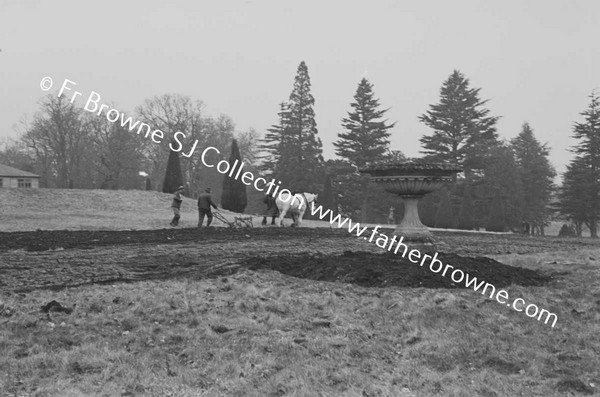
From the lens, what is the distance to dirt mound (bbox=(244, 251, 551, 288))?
774cm

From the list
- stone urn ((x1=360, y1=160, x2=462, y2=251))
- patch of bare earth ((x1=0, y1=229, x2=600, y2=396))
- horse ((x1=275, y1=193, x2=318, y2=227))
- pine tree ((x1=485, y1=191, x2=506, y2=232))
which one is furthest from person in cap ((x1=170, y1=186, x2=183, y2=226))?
pine tree ((x1=485, y1=191, x2=506, y2=232))

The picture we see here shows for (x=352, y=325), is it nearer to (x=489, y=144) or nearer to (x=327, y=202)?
(x=327, y=202)

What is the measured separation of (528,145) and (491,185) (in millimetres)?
11436

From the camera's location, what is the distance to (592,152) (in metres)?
46.6

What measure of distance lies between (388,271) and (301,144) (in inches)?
1735

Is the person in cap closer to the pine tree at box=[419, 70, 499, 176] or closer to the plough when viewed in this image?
the plough

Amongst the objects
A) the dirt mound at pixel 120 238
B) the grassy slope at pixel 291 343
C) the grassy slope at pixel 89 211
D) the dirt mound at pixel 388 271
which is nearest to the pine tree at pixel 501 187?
the grassy slope at pixel 89 211

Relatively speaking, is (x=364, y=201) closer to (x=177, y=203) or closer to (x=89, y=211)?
(x=89, y=211)

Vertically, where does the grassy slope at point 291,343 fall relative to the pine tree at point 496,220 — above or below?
below

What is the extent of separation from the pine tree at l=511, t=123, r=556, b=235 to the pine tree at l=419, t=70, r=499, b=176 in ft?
20.6

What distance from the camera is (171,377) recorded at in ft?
13.7

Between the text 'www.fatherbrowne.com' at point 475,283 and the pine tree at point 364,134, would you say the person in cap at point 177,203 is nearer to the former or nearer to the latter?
the text 'www.fatherbrowne.com' at point 475,283

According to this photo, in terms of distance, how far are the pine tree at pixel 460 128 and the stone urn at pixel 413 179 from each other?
37.9 meters

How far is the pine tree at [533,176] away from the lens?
171 ft
